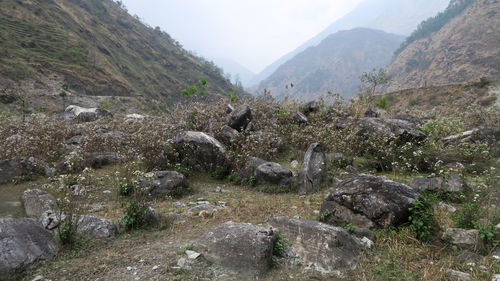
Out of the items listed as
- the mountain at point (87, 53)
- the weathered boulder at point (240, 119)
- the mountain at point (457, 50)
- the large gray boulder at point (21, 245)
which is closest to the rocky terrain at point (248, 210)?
the large gray boulder at point (21, 245)

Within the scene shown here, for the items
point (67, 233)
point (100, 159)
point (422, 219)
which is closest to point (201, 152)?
point (100, 159)

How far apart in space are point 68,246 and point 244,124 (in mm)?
8891

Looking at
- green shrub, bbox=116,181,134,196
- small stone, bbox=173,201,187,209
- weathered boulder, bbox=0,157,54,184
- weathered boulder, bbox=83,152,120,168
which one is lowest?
small stone, bbox=173,201,187,209

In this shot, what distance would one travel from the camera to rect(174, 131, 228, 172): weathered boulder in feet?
31.6

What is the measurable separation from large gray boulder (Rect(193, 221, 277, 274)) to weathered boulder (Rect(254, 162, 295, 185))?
399cm

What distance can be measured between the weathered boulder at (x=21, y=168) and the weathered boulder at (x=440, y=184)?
11250 millimetres

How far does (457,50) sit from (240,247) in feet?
371

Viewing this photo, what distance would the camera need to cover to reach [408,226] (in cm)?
458

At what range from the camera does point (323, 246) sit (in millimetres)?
4051

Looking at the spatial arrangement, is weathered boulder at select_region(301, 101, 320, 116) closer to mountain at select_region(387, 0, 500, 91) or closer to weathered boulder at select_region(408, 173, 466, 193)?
weathered boulder at select_region(408, 173, 466, 193)

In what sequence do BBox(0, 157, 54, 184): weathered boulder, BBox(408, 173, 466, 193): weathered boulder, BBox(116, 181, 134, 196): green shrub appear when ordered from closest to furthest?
BBox(408, 173, 466, 193): weathered boulder
BBox(116, 181, 134, 196): green shrub
BBox(0, 157, 54, 184): weathered boulder

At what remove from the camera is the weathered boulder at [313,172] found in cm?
773

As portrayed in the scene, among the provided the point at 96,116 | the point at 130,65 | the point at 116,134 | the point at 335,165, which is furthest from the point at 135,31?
the point at 335,165

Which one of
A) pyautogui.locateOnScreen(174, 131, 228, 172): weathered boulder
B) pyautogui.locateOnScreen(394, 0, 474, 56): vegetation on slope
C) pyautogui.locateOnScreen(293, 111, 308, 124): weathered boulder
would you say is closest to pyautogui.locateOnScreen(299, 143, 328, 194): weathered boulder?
pyautogui.locateOnScreen(174, 131, 228, 172): weathered boulder
